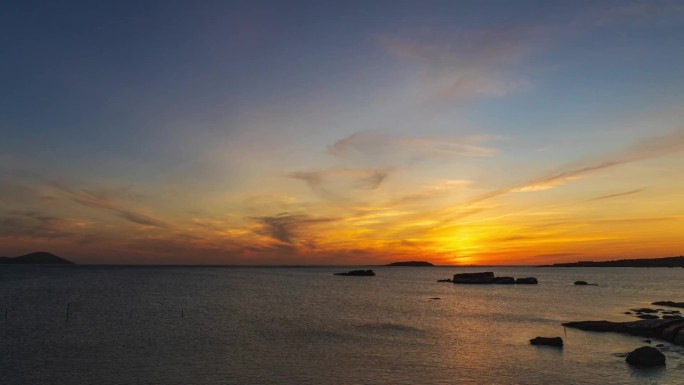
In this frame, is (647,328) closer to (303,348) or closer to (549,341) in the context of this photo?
(549,341)

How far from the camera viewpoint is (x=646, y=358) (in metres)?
40.4

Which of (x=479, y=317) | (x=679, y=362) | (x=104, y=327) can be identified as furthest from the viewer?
(x=479, y=317)

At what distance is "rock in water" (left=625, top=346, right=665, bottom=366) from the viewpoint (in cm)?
4016

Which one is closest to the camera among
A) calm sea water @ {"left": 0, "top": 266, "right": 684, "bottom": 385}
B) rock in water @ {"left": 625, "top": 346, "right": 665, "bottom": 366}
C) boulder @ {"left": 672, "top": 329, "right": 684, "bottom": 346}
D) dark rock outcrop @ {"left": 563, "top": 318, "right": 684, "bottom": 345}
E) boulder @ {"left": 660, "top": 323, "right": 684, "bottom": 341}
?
calm sea water @ {"left": 0, "top": 266, "right": 684, "bottom": 385}

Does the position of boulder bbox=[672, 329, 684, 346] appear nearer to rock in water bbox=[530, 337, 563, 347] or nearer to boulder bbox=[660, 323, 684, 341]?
boulder bbox=[660, 323, 684, 341]

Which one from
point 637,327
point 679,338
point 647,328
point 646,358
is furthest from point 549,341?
point 647,328

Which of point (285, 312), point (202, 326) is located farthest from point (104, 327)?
point (285, 312)

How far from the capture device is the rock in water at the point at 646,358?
40.2 metres

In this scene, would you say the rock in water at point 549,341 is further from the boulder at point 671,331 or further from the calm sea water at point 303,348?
the boulder at point 671,331

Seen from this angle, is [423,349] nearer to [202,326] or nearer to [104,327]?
[202,326]

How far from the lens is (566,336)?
2202 inches

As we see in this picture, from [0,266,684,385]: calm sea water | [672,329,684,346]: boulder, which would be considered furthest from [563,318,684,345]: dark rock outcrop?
[0,266,684,385]: calm sea water

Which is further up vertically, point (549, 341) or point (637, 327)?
point (637, 327)

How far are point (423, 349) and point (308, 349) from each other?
12.7m
